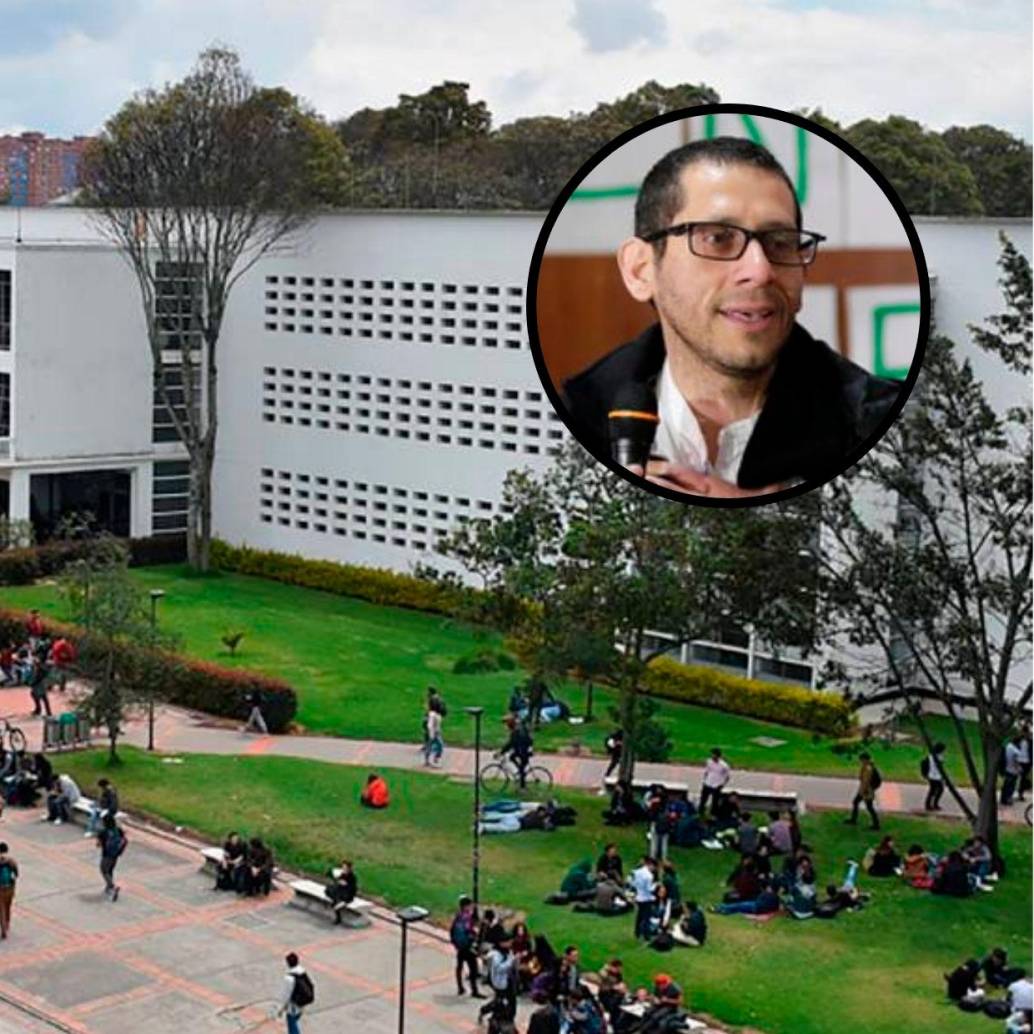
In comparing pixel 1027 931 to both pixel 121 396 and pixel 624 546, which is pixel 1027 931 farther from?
pixel 121 396

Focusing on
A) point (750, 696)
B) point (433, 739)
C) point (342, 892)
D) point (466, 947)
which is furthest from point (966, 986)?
point (750, 696)

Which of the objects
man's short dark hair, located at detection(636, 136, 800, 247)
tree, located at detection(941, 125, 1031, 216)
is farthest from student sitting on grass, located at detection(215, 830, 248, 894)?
tree, located at detection(941, 125, 1031, 216)

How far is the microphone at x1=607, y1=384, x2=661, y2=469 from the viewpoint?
5.07 meters

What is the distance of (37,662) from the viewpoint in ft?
96.1

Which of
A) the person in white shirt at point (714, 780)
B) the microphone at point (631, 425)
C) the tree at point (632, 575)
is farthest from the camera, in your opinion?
the person in white shirt at point (714, 780)

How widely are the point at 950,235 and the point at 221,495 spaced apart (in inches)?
736

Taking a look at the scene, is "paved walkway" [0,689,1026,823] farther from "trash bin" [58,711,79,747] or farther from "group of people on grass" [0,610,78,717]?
"trash bin" [58,711,79,747]

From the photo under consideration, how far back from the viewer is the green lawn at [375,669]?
27562 millimetres

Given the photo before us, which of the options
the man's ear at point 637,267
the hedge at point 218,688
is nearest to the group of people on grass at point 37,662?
the hedge at point 218,688

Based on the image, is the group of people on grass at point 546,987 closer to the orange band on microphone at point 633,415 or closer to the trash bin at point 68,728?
the trash bin at point 68,728

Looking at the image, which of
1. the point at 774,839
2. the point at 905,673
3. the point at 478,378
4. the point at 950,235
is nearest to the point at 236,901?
the point at 774,839

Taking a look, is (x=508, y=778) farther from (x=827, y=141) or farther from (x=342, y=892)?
(x=827, y=141)

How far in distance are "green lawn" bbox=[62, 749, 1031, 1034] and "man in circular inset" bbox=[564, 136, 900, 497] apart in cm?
1277

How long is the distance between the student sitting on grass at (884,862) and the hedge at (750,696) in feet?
21.0
